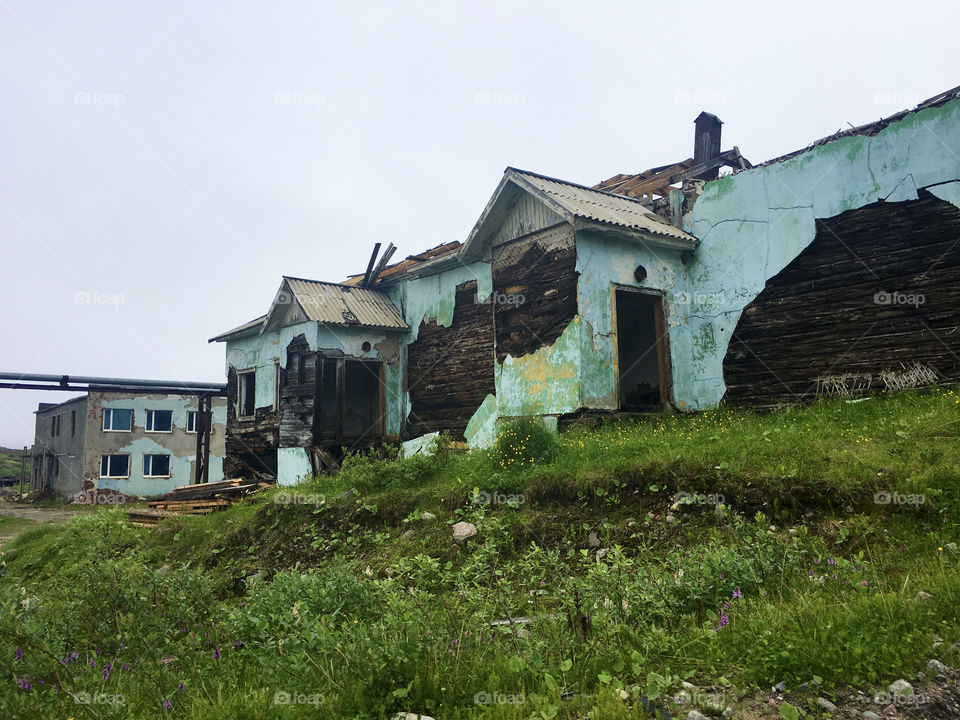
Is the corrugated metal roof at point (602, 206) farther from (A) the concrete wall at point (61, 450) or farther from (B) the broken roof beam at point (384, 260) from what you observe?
(A) the concrete wall at point (61, 450)

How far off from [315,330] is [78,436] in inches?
807

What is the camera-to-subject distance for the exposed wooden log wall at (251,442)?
54.0 feet

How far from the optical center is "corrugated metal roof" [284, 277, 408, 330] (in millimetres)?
14461

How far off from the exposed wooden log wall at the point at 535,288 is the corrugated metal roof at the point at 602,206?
53 cm

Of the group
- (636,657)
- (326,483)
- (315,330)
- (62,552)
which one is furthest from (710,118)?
(62,552)

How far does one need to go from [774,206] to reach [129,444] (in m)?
27.8

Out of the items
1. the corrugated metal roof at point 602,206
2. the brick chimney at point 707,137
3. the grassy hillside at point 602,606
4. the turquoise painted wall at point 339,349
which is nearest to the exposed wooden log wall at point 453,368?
the turquoise painted wall at point 339,349

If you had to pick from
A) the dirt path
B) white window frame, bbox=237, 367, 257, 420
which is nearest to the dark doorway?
white window frame, bbox=237, 367, 257, 420

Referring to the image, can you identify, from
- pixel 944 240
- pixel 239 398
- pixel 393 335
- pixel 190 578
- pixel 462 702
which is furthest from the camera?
pixel 239 398

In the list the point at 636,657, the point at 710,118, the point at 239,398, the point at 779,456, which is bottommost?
the point at 636,657

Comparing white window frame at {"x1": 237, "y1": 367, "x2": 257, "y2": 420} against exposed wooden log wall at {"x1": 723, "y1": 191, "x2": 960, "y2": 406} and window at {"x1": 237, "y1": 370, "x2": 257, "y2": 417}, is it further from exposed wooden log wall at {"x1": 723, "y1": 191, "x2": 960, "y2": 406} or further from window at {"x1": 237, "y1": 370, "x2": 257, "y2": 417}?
exposed wooden log wall at {"x1": 723, "y1": 191, "x2": 960, "y2": 406}

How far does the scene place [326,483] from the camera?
11758mm

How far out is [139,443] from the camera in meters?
29.0

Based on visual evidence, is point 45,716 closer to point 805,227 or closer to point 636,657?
point 636,657
